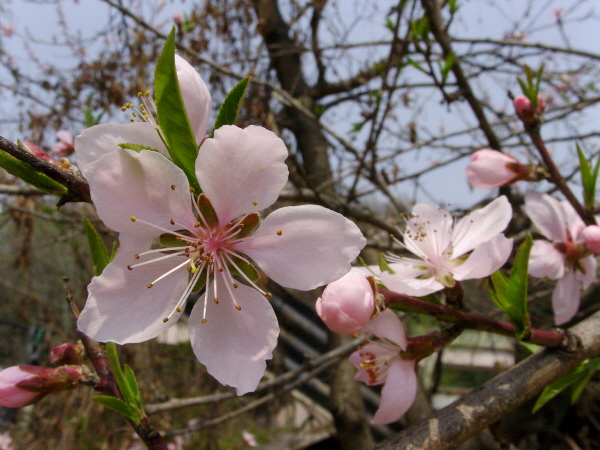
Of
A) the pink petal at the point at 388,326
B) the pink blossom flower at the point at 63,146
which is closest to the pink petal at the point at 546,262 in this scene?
the pink petal at the point at 388,326

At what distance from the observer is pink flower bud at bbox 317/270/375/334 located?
1.89ft

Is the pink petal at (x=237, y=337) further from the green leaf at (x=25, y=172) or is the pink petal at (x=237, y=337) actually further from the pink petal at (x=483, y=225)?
the pink petal at (x=483, y=225)

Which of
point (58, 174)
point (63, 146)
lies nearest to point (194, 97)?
point (58, 174)

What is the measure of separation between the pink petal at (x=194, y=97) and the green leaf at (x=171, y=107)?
2.7 inches

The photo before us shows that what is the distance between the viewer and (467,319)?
2.34ft

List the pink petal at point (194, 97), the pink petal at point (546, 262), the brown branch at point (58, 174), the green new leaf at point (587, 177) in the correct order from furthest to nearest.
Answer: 1. the pink petal at point (546, 262)
2. the green new leaf at point (587, 177)
3. the pink petal at point (194, 97)
4. the brown branch at point (58, 174)

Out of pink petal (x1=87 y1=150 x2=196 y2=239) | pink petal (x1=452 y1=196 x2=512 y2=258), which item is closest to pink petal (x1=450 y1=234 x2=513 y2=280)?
pink petal (x1=452 y1=196 x2=512 y2=258)

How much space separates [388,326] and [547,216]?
76 centimetres

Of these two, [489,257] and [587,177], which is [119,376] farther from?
[587,177]

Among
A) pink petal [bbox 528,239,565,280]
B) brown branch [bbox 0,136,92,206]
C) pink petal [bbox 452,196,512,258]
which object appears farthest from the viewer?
pink petal [bbox 528,239,565,280]

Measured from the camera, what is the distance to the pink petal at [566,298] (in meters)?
1.11

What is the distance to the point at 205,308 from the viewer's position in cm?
66

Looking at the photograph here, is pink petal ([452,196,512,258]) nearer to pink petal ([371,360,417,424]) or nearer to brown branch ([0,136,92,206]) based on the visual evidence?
pink petal ([371,360,417,424])

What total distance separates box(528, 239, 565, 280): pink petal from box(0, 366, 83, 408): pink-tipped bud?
105cm
